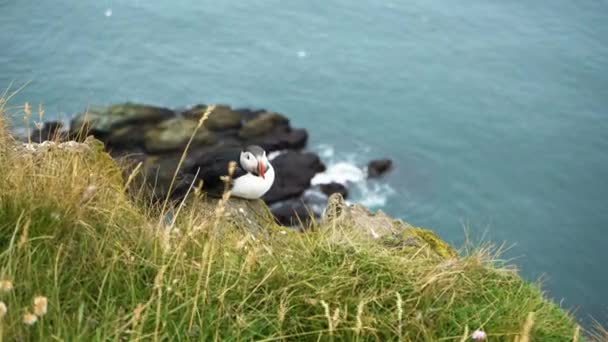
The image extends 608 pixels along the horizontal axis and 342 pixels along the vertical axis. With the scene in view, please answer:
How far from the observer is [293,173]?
30062mm

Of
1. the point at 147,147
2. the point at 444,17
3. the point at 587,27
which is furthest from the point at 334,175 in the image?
the point at 587,27

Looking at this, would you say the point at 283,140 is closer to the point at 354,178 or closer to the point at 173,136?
the point at 354,178

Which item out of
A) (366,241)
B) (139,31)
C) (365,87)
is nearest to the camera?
(366,241)

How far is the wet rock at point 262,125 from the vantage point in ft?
106

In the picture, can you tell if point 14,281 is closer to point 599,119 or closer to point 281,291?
A: point 281,291

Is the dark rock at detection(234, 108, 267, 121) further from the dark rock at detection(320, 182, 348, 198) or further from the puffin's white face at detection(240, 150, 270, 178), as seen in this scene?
the puffin's white face at detection(240, 150, 270, 178)

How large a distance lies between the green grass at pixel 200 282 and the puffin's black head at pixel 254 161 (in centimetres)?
395

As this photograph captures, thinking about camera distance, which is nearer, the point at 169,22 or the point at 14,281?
the point at 14,281

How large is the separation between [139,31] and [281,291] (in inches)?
1638

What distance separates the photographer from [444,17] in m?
46.2

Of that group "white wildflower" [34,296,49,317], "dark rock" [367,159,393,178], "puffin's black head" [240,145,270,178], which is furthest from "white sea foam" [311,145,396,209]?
"white wildflower" [34,296,49,317]

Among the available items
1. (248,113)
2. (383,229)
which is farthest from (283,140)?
(383,229)

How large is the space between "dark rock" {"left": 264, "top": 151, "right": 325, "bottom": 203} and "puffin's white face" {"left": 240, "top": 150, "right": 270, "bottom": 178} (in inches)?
730

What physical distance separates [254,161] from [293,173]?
68.5 ft
